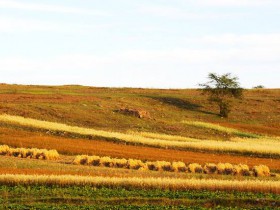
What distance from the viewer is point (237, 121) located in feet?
278

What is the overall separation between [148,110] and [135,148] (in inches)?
1289

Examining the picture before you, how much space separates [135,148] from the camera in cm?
5072

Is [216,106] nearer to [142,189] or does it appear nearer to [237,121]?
[237,121]

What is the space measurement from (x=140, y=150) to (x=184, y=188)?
1978cm

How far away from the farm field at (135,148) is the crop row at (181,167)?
1.25 ft

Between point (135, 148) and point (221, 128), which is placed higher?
point (221, 128)

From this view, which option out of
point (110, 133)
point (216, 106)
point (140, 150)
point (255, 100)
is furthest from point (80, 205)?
point (255, 100)

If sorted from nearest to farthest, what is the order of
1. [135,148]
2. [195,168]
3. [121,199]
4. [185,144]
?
[121,199] → [195,168] → [135,148] → [185,144]

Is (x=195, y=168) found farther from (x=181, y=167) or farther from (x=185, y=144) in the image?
(x=185, y=144)

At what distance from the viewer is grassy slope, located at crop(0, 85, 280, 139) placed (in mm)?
69438

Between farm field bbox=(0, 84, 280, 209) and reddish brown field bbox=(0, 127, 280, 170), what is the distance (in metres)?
0.08

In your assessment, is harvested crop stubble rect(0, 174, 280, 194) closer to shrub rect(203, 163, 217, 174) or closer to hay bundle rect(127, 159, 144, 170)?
shrub rect(203, 163, 217, 174)

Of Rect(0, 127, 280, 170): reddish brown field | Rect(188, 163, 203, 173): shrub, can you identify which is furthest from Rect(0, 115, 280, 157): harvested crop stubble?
Rect(188, 163, 203, 173): shrub

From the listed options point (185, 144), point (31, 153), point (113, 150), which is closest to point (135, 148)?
point (113, 150)
